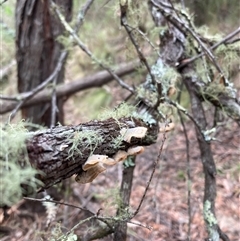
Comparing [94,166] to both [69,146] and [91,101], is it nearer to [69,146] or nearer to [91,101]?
[69,146]

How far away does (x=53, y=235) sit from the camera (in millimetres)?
1149

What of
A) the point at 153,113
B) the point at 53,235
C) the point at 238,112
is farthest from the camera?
the point at 238,112

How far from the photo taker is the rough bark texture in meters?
2.37

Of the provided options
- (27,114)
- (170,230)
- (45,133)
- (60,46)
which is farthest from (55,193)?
(45,133)

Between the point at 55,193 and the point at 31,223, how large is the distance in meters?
0.27

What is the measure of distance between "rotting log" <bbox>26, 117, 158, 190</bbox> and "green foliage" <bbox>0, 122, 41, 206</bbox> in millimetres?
26

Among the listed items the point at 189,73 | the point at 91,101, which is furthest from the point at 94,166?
the point at 91,101

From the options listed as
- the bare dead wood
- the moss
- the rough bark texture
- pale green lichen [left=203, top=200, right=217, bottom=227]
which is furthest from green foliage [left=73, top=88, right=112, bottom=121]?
the moss

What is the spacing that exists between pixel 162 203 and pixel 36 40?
150 centimetres

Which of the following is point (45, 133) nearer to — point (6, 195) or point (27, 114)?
point (6, 195)

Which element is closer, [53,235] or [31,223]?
[53,235]

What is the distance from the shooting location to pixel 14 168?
679 millimetres

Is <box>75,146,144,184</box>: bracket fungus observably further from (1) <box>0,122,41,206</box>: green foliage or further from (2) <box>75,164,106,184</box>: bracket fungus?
(1) <box>0,122,41,206</box>: green foliage

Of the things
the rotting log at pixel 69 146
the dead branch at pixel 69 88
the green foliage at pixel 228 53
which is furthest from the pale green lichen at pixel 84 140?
the dead branch at pixel 69 88
